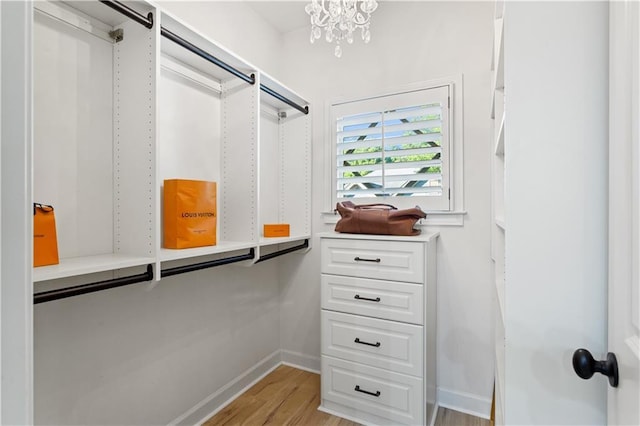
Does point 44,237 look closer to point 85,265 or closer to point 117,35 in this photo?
point 85,265

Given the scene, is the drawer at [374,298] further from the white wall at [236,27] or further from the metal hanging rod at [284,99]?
the white wall at [236,27]

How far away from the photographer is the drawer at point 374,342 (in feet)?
5.60

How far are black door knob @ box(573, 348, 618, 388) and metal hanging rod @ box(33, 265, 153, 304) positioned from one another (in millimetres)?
1354

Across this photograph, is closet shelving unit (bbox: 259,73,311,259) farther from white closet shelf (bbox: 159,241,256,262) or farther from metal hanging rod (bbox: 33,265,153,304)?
metal hanging rod (bbox: 33,265,153,304)

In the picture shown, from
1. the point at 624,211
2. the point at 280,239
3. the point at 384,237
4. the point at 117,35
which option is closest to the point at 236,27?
the point at 117,35

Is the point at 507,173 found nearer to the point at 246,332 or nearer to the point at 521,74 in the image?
the point at 521,74

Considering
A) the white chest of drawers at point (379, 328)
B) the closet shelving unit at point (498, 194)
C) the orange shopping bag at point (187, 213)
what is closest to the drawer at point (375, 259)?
the white chest of drawers at point (379, 328)

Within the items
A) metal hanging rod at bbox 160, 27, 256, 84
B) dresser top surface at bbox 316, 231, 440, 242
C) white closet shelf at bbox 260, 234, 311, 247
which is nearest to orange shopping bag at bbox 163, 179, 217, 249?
white closet shelf at bbox 260, 234, 311, 247

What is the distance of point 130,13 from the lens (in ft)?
3.91

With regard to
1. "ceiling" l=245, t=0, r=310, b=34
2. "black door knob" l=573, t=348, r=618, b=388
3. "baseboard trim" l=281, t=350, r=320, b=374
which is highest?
"ceiling" l=245, t=0, r=310, b=34

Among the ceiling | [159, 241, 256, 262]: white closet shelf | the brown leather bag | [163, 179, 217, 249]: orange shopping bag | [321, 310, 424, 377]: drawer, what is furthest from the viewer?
the ceiling

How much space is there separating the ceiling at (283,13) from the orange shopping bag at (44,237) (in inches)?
77.5

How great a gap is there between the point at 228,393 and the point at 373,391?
935 mm

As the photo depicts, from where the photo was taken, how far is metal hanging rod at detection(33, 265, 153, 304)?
961mm
